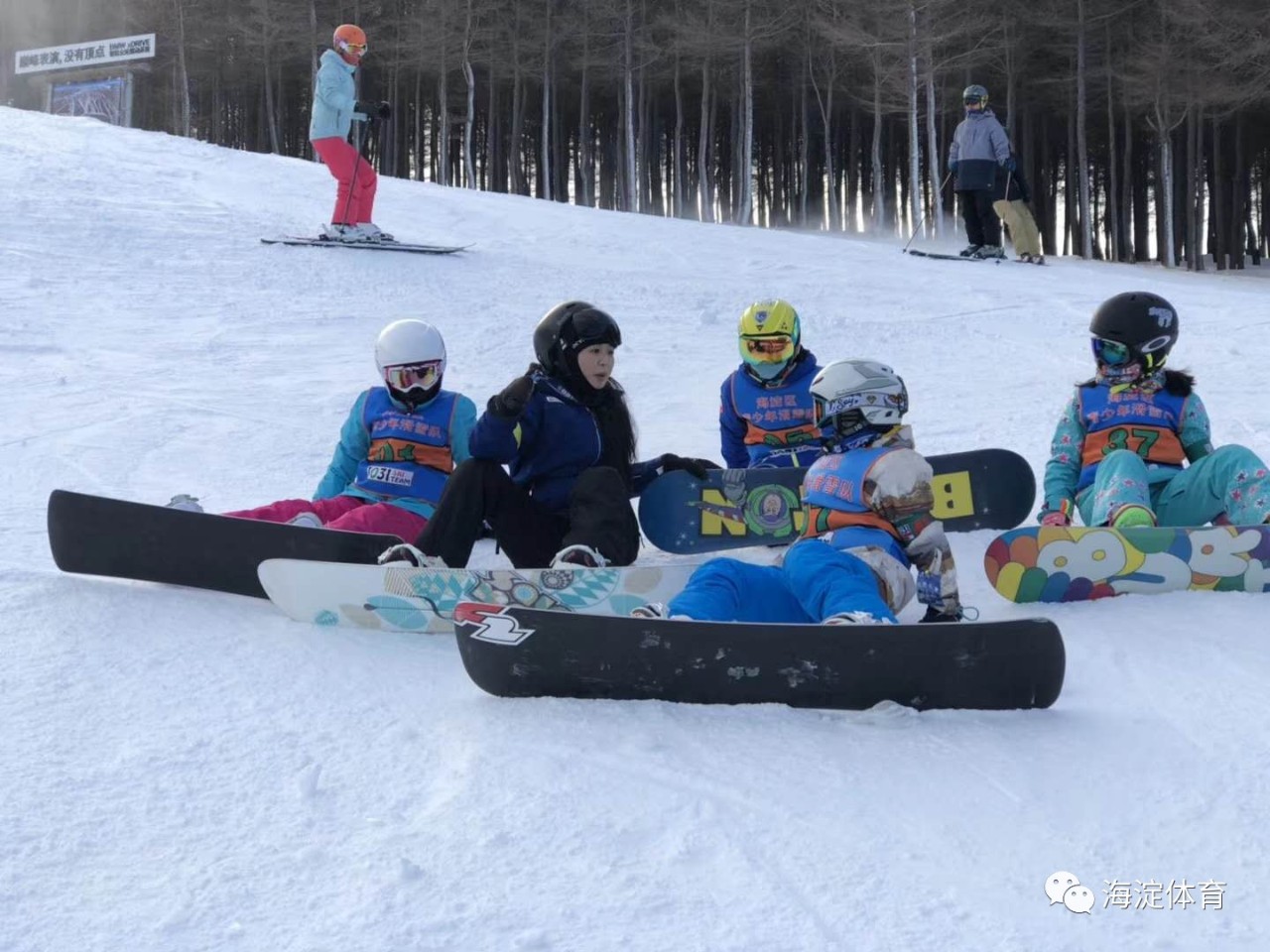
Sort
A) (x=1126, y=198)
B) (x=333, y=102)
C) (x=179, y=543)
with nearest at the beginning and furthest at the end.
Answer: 1. (x=179, y=543)
2. (x=333, y=102)
3. (x=1126, y=198)

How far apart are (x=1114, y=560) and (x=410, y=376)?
2.32m

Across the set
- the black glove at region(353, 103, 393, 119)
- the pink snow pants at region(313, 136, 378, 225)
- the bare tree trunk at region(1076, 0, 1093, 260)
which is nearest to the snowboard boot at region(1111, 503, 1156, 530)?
the black glove at region(353, 103, 393, 119)

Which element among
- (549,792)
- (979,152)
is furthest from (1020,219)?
(549,792)

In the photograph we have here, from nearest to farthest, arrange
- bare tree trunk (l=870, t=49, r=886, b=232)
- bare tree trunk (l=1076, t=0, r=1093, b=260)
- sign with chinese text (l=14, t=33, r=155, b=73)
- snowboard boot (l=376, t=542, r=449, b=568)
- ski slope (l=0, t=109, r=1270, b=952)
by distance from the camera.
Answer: ski slope (l=0, t=109, r=1270, b=952)
snowboard boot (l=376, t=542, r=449, b=568)
bare tree trunk (l=1076, t=0, r=1093, b=260)
bare tree trunk (l=870, t=49, r=886, b=232)
sign with chinese text (l=14, t=33, r=155, b=73)

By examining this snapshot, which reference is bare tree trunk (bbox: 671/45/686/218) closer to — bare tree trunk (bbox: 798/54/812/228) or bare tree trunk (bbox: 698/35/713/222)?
bare tree trunk (bbox: 698/35/713/222)

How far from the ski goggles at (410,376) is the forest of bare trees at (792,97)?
19279mm

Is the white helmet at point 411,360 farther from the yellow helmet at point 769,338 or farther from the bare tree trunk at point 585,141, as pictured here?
the bare tree trunk at point 585,141

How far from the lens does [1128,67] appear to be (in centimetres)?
2642

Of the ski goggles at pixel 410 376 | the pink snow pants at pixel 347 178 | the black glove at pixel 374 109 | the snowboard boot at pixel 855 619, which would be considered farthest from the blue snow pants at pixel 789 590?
the pink snow pants at pixel 347 178

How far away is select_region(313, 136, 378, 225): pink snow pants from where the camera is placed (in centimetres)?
1146

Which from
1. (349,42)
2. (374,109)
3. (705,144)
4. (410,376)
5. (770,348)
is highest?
(705,144)

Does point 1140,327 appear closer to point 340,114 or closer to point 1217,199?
point 340,114

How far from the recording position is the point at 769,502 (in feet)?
16.0

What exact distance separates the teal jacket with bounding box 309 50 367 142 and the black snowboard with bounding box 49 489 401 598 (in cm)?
810
